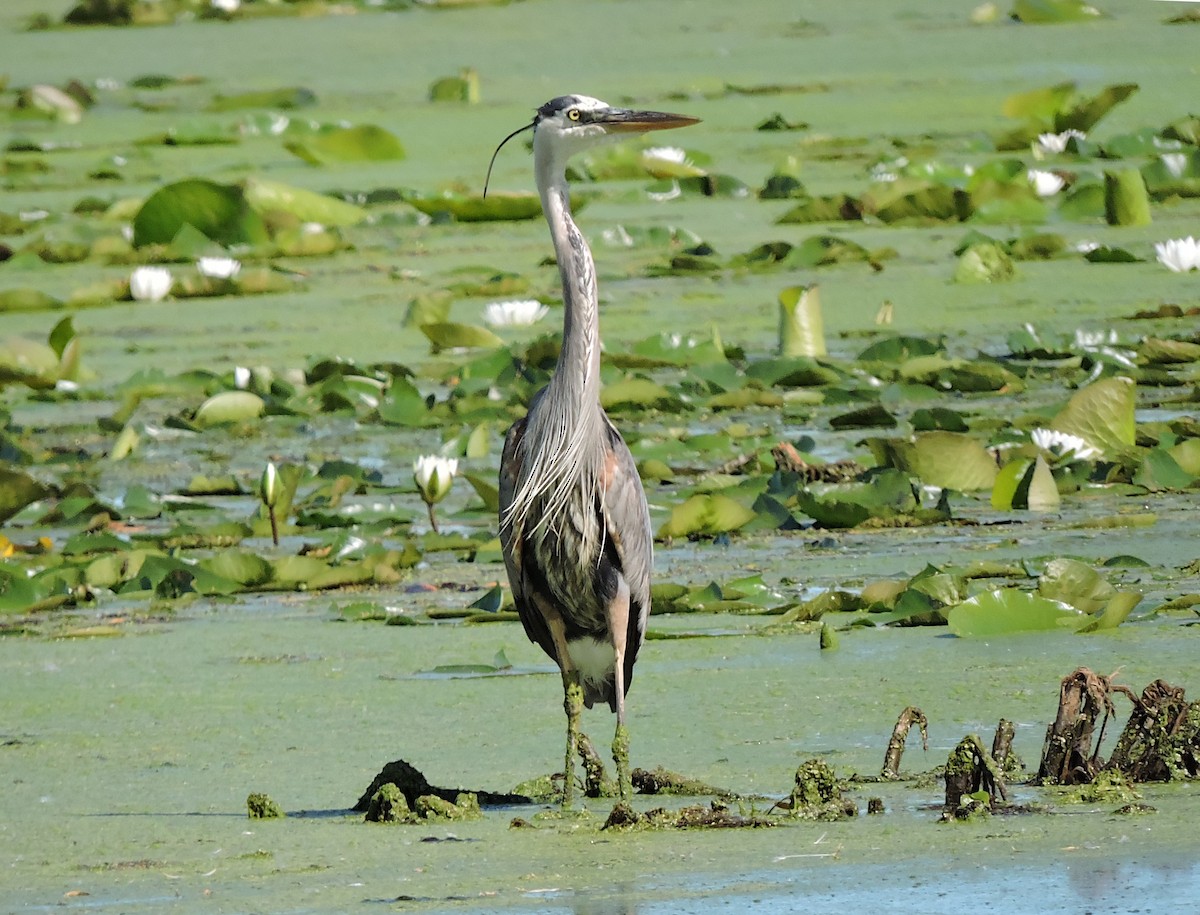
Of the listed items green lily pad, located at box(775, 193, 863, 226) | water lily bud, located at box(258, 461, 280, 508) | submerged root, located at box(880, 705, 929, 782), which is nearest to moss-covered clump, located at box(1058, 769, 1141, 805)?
submerged root, located at box(880, 705, 929, 782)

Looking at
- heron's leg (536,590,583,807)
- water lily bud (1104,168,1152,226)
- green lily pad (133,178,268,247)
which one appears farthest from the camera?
green lily pad (133,178,268,247)

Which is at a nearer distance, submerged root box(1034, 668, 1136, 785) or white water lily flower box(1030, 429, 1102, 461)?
submerged root box(1034, 668, 1136, 785)

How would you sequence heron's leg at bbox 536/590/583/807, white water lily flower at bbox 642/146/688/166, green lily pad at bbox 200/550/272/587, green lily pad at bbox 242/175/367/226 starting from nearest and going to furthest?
heron's leg at bbox 536/590/583/807 → green lily pad at bbox 200/550/272/587 → green lily pad at bbox 242/175/367/226 → white water lily flower at bbox 642/146/688/166

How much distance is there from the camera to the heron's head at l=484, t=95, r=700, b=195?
4.41m

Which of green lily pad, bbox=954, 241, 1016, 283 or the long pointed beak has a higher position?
the long pointed beak

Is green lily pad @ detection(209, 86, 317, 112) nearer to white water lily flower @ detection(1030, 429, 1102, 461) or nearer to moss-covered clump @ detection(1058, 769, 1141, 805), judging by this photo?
white water lily flower @ detection(1030, 429, 1102, 461)

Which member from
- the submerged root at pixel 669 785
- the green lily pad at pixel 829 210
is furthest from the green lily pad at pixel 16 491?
the green lily pad at pixel 829 210

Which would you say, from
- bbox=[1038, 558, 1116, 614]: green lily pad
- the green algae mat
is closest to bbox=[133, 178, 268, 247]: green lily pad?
the green algae mat

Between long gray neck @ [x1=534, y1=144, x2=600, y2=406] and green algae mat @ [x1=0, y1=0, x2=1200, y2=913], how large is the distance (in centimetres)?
65

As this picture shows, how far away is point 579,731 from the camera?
13.3ft

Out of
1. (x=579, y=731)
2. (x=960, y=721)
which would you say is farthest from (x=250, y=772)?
(x=960, y=721)

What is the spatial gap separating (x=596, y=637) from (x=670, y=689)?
0.21 m

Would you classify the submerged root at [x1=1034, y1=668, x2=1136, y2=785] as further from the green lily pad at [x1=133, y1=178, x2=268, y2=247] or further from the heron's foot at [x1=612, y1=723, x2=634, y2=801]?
the green lily pad at [x1=133, y1=178, x2=268, y2=247]

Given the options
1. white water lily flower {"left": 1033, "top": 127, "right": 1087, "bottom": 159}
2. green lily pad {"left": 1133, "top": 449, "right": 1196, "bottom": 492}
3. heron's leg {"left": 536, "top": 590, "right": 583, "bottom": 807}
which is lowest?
heron's leg {"left": 536, "top": 590, "right": 583, "bottom": 807}
